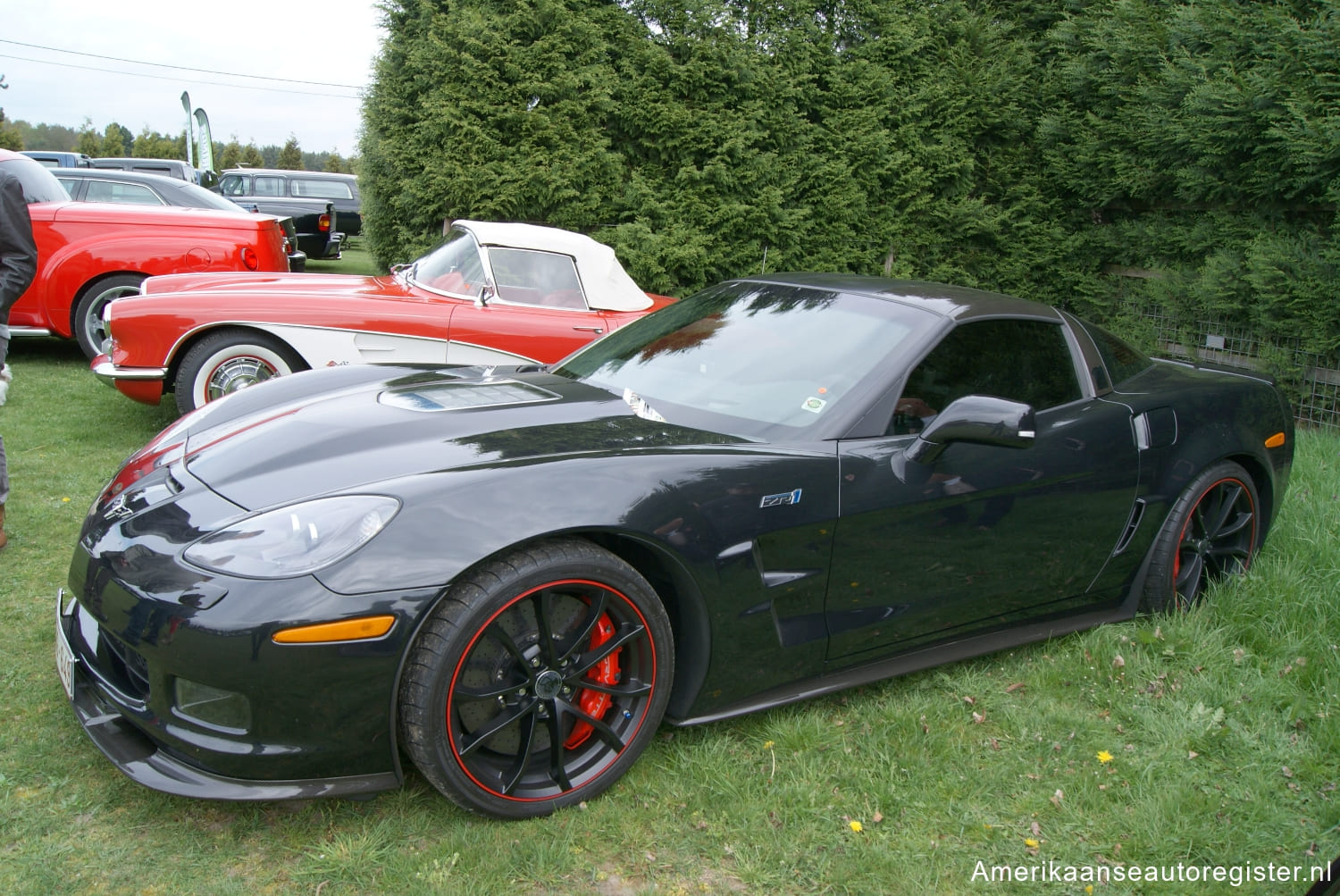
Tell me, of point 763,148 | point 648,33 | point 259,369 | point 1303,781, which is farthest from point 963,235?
point 1303,781

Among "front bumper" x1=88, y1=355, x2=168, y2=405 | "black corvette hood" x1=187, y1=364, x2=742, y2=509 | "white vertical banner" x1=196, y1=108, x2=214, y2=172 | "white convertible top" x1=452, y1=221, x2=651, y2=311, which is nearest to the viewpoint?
"black corvette hood" x1=187, y1=364, x2=742, y2=509

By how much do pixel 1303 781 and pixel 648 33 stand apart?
26.0ft

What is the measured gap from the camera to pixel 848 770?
259cm

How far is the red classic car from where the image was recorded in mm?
5152

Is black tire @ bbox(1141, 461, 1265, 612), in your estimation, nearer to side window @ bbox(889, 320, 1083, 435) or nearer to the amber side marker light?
side window @ bbox(889, 320, 1083, 435)

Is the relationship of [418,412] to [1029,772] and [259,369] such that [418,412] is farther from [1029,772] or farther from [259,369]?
[259,369]

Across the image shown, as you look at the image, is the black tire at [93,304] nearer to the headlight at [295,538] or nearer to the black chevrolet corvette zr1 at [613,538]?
the black chevrolet corvette zr1 at [613,538]

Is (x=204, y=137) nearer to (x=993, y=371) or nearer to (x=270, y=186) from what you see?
(x=270, y=186)

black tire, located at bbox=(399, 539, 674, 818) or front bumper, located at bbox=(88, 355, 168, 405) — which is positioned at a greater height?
front bumper, located at bbox=(88, 355, 168, 405)

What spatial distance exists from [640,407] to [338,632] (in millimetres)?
1190

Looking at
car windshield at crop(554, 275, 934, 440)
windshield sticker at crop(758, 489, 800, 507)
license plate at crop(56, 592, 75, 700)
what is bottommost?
license plate at crop(56, 592, 75, 700)

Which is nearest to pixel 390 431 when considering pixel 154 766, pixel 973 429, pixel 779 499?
pixel 154 766

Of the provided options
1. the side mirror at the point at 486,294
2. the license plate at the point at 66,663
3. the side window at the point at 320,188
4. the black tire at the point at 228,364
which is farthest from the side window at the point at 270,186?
the license plate at the point at 66,663

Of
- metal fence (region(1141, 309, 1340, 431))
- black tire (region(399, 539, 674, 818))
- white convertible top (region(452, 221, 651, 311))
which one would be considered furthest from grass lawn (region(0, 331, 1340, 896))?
metal fence (region(1141, 309, 1340, 431))
